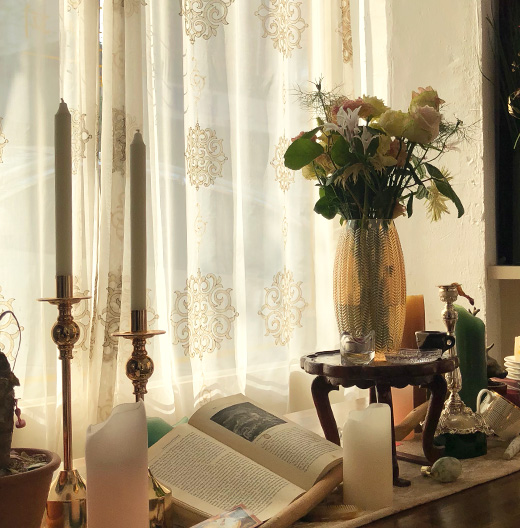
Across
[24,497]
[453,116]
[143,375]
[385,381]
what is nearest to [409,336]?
[385,381]

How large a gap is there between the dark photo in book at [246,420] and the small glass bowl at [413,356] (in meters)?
0.19

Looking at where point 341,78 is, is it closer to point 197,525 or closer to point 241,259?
point 241,259

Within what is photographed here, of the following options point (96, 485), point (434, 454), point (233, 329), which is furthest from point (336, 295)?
point (233, 329)

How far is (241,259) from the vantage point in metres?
2.15

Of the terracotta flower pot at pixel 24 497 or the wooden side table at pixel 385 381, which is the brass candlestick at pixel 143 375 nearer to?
the terracotta flower pot at pixel 24 497

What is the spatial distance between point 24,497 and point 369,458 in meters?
0.40

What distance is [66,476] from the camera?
783mm

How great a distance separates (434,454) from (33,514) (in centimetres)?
62

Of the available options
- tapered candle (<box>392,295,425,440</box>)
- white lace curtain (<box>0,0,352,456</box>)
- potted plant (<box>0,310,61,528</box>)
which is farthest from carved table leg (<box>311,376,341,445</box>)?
white lace curtain (<box>0,0,352,456</box>)

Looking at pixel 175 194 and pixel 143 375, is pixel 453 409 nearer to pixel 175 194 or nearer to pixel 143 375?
pixel 143 375

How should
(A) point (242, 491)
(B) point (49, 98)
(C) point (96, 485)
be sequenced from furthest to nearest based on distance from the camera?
(B) point (49, 98)
(A) point (242, 491)
(C) point (96, 485)

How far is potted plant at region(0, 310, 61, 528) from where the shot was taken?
0.68 m

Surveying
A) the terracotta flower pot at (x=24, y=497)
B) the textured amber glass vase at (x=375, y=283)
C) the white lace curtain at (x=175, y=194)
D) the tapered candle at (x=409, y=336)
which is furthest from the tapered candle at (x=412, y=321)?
A: the white lace curtain at (x=175, y=194)

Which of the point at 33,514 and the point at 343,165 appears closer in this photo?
the point at 33,514
